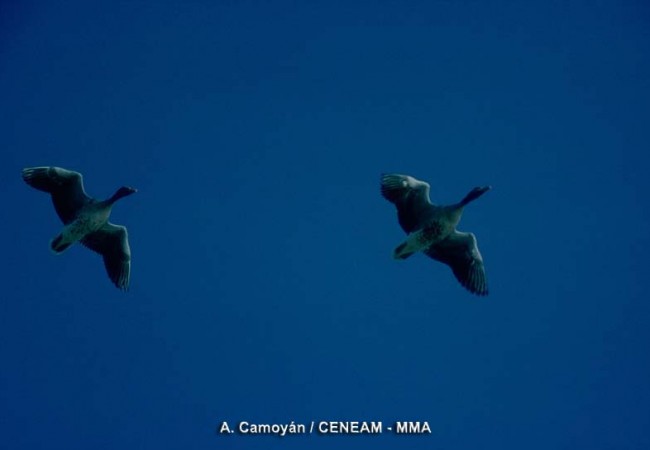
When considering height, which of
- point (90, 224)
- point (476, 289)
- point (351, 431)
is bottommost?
point (351, 431)

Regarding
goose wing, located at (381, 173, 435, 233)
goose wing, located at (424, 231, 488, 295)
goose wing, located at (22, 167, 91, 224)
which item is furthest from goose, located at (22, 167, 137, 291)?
goose wing, located at (424, 231, 488, 295)

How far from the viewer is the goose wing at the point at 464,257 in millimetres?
16297

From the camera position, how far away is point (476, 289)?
16281 mm

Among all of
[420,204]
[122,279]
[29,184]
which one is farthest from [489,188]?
[29,184]

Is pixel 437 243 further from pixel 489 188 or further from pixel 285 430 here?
pixel 285 430

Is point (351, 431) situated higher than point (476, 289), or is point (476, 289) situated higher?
point (476, 289)

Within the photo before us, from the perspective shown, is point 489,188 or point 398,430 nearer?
point 489,188

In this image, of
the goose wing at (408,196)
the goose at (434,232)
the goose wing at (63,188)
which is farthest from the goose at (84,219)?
the goose at (434,232)

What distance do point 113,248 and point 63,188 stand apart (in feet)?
4.75

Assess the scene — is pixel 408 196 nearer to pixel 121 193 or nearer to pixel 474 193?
pixel 474 193

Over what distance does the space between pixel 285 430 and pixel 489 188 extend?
19.4 feet

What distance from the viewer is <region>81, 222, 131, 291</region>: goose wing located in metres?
16.9

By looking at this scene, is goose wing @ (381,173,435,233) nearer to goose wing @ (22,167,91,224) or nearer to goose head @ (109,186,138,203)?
goose head @ (109,186,138,203)

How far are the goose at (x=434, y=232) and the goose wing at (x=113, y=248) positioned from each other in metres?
4.95
